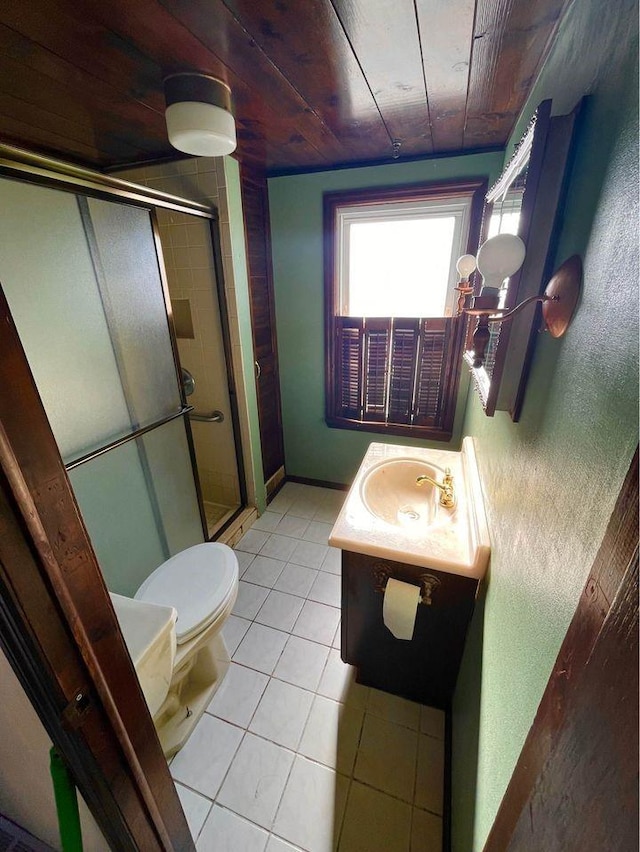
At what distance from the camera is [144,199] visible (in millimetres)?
1307

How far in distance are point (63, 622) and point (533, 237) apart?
40.8 inches

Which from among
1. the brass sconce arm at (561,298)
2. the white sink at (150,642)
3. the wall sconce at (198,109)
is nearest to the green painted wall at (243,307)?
the wall sconce at (198,109)

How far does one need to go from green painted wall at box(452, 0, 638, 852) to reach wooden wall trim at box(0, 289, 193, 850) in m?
0.65

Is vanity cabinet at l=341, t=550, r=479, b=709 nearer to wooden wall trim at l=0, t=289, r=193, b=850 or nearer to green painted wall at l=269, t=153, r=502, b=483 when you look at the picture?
wooden wall trim at l=0, t=289, r=193, b=850

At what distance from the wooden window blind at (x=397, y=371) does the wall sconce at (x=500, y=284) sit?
111cm

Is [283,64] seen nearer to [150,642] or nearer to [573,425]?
[573,425]

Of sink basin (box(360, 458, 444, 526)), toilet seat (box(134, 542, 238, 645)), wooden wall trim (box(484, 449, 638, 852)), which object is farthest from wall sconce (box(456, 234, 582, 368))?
toilet seat (box(134, 542, 238, 645))

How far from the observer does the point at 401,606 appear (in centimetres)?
108

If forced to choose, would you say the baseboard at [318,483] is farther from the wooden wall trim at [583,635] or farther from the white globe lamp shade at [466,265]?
the wooden wall trim at [583,635]

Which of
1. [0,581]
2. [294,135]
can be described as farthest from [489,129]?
[0,581]

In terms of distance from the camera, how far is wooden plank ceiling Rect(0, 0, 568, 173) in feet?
2.48

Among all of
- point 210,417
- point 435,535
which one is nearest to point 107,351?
point 210,417

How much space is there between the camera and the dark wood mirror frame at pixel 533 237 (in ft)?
1.96

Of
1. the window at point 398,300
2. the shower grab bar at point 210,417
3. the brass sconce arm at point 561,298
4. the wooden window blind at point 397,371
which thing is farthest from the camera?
the shower grab bar at point 210,417
